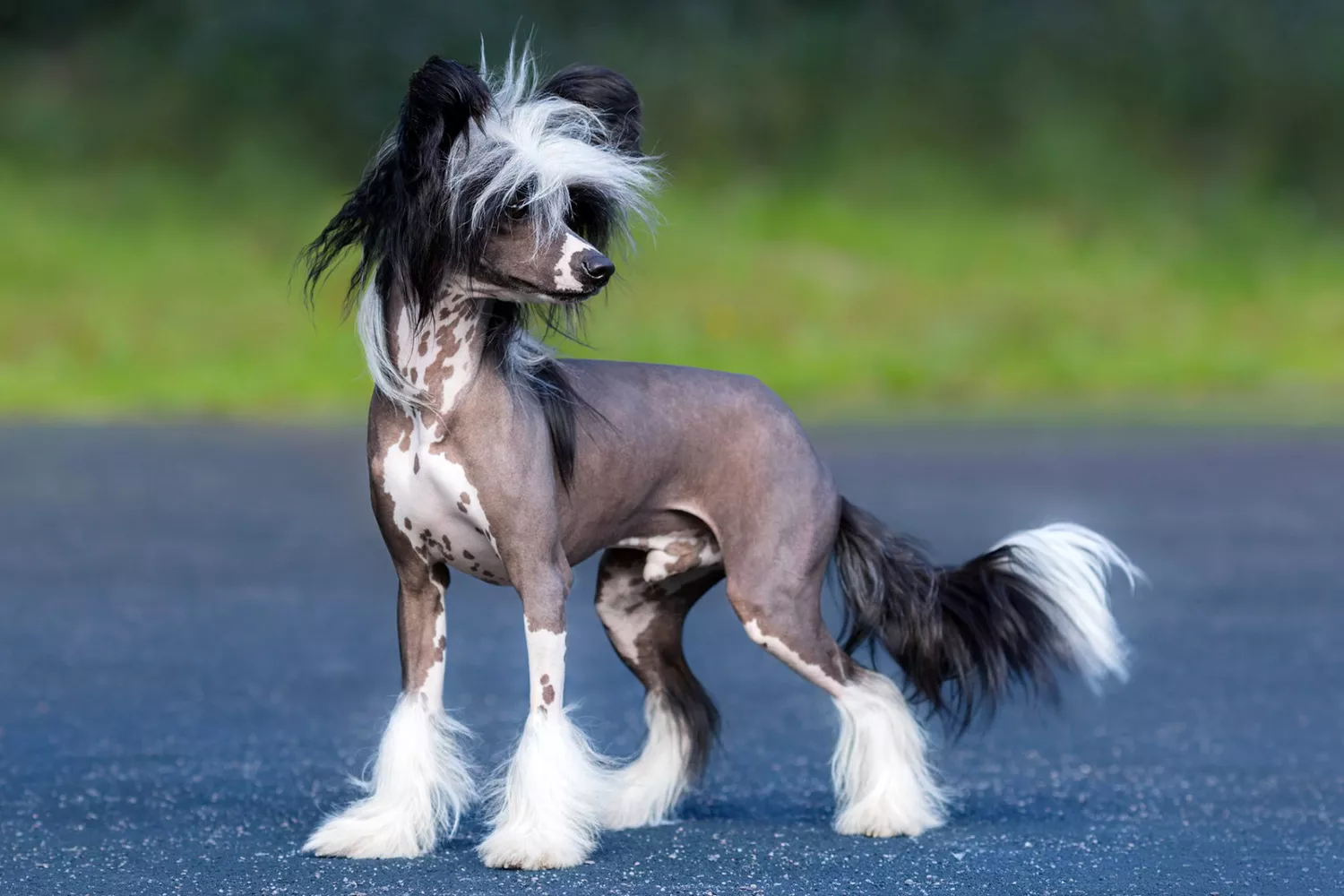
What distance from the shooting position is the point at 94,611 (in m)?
10.4

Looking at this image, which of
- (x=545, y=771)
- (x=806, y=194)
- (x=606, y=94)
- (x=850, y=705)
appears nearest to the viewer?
(x=545, y=771)

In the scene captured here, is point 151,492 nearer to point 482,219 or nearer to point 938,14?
point 482,219

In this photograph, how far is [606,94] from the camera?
18.2 ft

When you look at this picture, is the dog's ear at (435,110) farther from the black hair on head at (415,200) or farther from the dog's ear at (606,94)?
the dog's ear at (606,94)

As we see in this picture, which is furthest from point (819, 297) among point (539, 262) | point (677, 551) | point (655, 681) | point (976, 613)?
point (539, 262)

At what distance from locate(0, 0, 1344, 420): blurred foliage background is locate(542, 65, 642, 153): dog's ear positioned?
13132mm

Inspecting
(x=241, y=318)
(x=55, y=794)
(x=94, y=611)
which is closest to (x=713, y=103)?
(x=241, y=318)

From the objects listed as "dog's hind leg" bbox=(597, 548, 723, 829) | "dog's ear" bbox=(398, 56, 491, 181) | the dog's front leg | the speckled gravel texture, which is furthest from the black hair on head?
the speckled gravel texture

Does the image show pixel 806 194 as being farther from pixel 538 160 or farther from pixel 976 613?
pixel 538 160

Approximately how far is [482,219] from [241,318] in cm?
1657

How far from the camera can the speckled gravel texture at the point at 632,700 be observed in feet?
18.4

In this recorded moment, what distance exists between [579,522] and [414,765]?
0.81 metres

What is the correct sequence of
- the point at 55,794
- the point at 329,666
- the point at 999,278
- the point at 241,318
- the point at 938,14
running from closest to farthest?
1. the point at 55,794
2. the point at 329,666
3. the point at 241,318
4. the point at 999,278
5. the point at 938,14

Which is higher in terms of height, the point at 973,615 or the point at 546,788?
the point at 973,615
